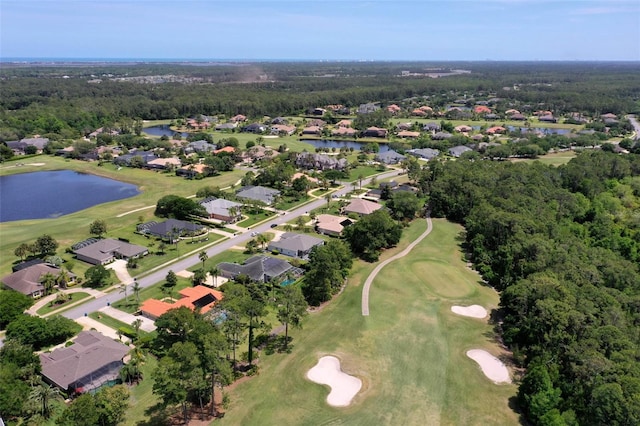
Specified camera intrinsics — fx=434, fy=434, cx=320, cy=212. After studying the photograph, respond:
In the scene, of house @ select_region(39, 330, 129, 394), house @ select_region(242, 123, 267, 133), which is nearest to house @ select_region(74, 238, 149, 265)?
house @ select_region(39, 330, 129, 394)

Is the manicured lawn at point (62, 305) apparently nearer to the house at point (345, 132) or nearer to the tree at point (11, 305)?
the tree at point (11, 305)

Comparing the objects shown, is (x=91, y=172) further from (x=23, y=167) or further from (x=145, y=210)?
(x=145, y=210)

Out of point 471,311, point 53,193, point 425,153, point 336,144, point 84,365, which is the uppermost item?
point 425,153

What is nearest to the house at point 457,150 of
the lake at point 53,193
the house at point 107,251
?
the lake at point 53,193

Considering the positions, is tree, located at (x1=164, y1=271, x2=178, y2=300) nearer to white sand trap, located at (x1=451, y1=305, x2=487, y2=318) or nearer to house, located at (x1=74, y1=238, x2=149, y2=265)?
house, located at (x1=74, y1=238, x2=149, y2=265)

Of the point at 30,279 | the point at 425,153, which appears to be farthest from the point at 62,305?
the point at 425,153

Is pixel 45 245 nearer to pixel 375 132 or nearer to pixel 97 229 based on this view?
pixel 97 229

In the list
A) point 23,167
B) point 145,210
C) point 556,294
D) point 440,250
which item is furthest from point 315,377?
point 23,167
